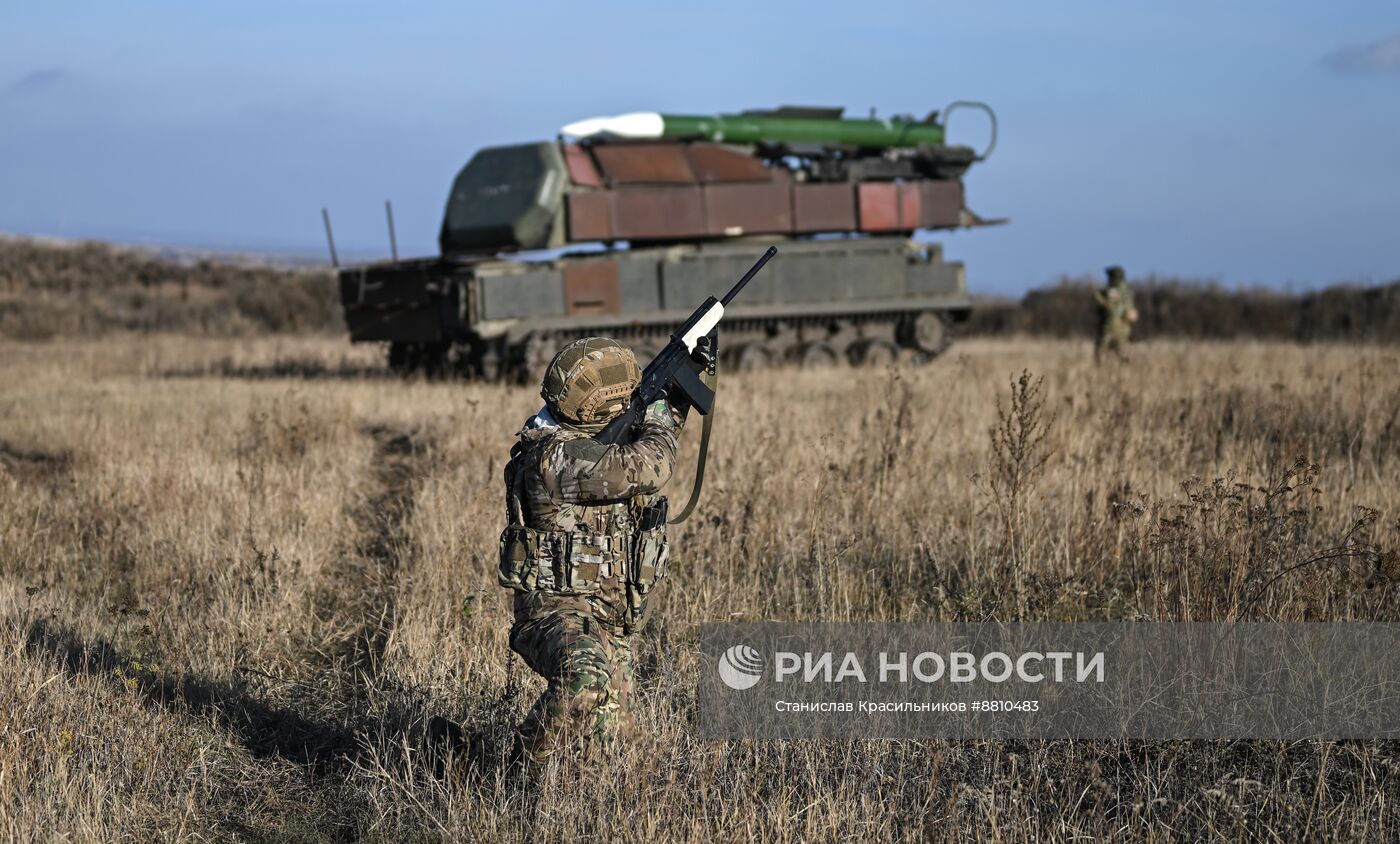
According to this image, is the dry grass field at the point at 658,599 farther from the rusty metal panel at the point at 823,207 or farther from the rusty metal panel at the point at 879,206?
the rusty metal panel at the point at 879,206

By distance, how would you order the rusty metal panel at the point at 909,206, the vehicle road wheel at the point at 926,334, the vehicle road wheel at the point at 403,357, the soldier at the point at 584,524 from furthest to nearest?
the vehicle road wheel at the point at 926,334 → the rusty metal panel at the point at 909,206 → the vehicle road wheel at the point at 403,357 → the soldier at the point at 584,524

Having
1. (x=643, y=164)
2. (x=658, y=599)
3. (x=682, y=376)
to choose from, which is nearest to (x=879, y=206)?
(x=643, y=164)

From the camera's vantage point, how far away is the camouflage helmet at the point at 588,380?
3836 millimetres

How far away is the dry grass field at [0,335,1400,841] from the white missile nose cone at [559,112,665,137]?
6.81 meters

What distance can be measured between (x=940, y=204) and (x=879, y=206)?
1.04 metres

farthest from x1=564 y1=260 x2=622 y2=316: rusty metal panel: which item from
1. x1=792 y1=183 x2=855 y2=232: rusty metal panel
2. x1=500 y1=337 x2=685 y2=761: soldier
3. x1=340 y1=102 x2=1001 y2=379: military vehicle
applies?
x1=500 y1=337 x2=685 y2=761: soldier

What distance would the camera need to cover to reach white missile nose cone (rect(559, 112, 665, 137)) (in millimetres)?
16922

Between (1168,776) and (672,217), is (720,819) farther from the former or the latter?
(672,217)

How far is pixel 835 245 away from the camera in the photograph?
1803cm

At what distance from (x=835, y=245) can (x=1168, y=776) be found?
46.8ft

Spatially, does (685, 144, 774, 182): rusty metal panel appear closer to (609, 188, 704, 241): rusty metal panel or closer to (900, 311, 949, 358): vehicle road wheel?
(609, 188, 704, 241): rusty metal panel


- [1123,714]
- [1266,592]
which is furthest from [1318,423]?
[1123,714]

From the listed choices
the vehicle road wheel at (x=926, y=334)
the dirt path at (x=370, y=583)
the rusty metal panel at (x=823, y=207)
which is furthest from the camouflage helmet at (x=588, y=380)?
the vehicle road wheel at (x=926, y=334)

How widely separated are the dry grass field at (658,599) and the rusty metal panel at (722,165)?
6918mm
